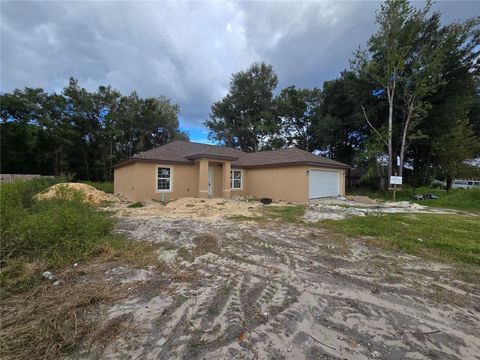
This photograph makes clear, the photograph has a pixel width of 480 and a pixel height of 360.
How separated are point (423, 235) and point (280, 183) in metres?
9.30

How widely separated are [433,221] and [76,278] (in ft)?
33.2

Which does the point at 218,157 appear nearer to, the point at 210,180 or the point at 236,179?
the point at 210,180

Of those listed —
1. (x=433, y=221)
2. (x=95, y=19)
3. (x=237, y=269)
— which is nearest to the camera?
(x=237, y=269)

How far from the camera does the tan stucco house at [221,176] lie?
1316cm

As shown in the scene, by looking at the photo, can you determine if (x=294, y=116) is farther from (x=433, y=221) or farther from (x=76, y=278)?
(x=76, y=278)

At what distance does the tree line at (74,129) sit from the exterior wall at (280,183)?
57.3ft

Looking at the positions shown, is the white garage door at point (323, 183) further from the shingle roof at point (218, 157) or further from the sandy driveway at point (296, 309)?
the sandy driveway at point (296, 309)

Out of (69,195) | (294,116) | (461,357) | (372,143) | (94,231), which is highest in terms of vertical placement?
(294,116)

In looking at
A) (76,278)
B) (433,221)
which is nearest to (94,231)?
(76,278)

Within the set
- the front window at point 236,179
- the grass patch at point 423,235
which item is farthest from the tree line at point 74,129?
the grass patch at point 423,235

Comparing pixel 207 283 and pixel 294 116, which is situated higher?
pixel 294 116

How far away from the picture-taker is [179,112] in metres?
35.8

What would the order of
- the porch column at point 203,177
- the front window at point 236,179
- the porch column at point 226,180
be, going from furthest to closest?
the front window at point 236,179
the porch column at point 226,180
the porch column at point 203,177

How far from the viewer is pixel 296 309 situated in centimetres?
272
